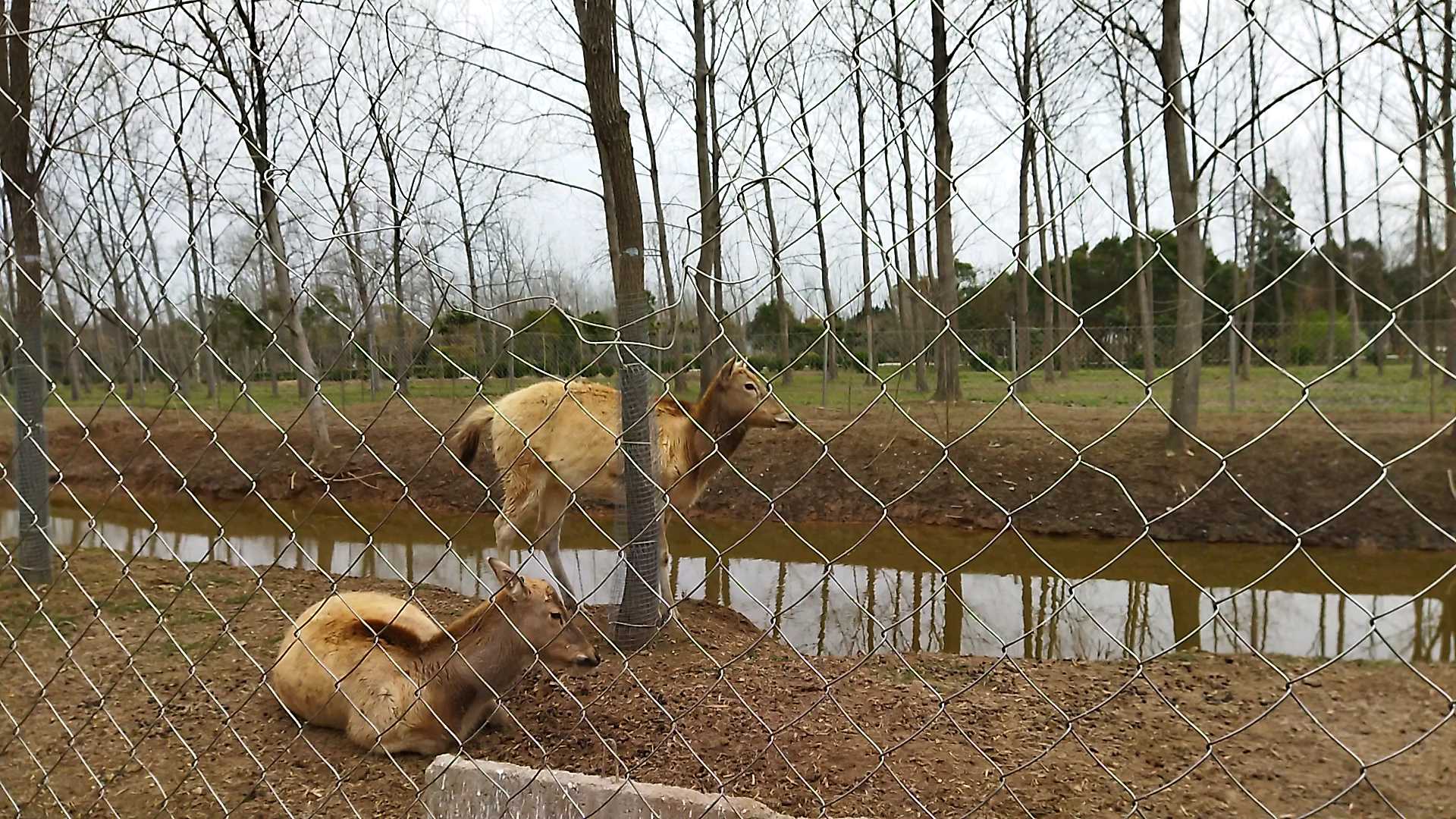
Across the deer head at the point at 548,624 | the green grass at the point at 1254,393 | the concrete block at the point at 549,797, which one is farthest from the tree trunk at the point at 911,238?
the green grass at the point at 1254,393

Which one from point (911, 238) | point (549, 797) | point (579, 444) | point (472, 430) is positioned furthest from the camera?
point (472, 430)

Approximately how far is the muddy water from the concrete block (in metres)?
2.47

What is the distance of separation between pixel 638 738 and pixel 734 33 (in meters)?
11.9

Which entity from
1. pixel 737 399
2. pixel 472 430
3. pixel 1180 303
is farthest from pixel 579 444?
pixel 1180 303

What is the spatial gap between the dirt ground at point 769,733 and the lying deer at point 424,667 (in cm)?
14

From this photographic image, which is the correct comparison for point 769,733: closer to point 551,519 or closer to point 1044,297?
point 551,519

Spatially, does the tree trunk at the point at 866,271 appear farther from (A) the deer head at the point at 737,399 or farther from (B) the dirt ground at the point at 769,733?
(A) the deer head at the point at 737,399

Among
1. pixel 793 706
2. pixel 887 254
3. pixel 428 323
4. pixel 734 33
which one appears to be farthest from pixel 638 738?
pixel 734 33

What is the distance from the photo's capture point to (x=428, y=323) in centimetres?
188

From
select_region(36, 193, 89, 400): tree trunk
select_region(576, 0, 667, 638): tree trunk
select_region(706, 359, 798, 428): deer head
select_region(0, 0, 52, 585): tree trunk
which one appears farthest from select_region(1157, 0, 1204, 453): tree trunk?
select_region(0, 0, 52, 585): tree trunk

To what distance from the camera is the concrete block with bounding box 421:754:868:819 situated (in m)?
2.22

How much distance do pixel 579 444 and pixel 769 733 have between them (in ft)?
12.3

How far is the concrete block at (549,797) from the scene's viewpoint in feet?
7.30

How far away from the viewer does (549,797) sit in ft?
7.67
